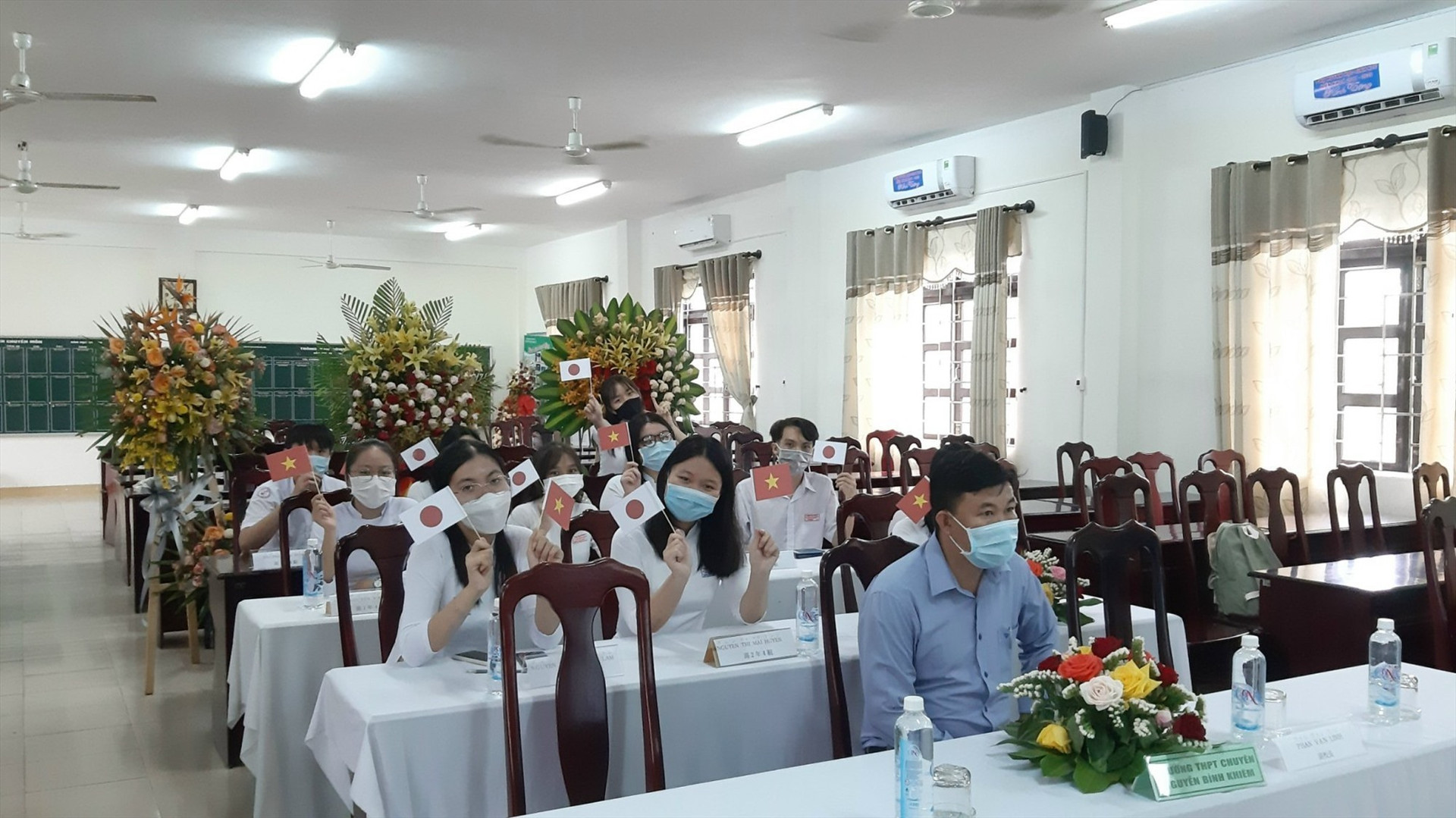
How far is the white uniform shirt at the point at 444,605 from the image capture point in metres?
2.94

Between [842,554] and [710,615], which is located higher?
[842,554]

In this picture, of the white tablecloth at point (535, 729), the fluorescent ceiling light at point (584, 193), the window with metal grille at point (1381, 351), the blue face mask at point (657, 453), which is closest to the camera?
the white tablecloth at point (535, 729)

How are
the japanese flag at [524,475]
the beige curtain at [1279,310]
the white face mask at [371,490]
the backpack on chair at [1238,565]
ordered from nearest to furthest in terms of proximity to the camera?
the japanese flag at [524,475] → the white face mask at [371,490] → the backpack on chair at [1238,565] → the beige curtain at [1279,310]

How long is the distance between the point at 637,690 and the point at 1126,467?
3944mm

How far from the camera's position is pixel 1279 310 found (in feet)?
21.6

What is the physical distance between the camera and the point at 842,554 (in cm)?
290

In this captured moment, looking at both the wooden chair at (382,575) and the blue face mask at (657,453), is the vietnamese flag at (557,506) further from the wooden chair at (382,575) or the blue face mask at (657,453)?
the blue face mask at (657,453)

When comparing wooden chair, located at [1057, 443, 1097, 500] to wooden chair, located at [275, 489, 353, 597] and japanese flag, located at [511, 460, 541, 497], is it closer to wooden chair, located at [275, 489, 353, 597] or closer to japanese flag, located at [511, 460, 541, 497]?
japanese flag, located at [511, 460, 541, 497]

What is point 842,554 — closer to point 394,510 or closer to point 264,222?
point 394,510

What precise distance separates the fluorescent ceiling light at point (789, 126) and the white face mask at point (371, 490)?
182 inches

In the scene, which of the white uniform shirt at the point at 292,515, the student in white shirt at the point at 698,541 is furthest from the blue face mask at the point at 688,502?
the white uniform shirt at the point at 292,515

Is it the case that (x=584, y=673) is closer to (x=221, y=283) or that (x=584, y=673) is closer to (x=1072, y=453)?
(x=1072, y=453)

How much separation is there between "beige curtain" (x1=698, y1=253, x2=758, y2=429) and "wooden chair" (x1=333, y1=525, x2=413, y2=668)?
26.9 feet

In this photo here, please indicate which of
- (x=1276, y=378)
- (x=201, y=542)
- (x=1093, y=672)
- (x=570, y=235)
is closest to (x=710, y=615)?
(x=1093, y=672)
